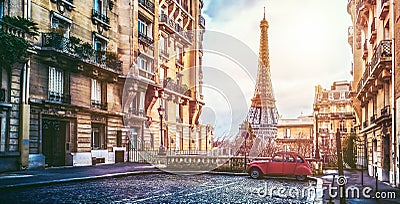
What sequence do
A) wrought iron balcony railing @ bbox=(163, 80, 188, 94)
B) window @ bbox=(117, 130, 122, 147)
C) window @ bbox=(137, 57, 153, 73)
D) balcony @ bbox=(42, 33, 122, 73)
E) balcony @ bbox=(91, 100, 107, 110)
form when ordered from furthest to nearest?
wrought iron balcony railing @ bbox=(163, 80, 188, 94) < window @ bbox=(137, 57, 153, 73) < window @ bbox=(117, 130, 122, 147) < balcony @ bbox=(91, 100, 107, 110) < balcony @ bbox=(42, 33, 122, 73)

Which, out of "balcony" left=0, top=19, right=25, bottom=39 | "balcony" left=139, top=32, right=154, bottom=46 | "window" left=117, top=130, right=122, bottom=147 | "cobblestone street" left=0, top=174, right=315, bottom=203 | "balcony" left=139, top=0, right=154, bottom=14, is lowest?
"cobblestone street" left=0, top=174, right=315, bottom=203

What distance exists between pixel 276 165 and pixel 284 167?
1.36 ft

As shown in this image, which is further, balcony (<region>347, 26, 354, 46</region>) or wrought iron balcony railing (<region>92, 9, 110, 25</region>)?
balcony (<region>347, 26, 354, 46</region>)

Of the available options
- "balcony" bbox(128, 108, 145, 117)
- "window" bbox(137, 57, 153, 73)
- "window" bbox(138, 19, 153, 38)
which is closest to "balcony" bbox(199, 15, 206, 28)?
"window" bbox(138, 19, 153, 38)

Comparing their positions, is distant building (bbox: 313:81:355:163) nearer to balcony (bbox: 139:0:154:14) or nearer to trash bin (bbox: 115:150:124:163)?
balcony (bbox: 139:0:154:14)

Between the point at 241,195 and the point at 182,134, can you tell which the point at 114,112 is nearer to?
the point at 182,134

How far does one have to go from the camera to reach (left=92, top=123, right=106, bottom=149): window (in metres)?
29.1

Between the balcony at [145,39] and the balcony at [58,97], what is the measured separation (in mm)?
10059

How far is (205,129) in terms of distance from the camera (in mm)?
49531

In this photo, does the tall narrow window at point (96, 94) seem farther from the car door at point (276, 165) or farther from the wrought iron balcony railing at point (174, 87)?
the car door at point (276, 165)

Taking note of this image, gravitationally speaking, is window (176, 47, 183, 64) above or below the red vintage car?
above

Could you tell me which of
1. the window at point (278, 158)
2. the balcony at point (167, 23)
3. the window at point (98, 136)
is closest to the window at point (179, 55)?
the balcony at point (167, 23)

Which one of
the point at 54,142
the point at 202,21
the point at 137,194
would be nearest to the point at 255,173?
the point at 137,194

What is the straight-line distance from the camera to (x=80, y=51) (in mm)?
26734
